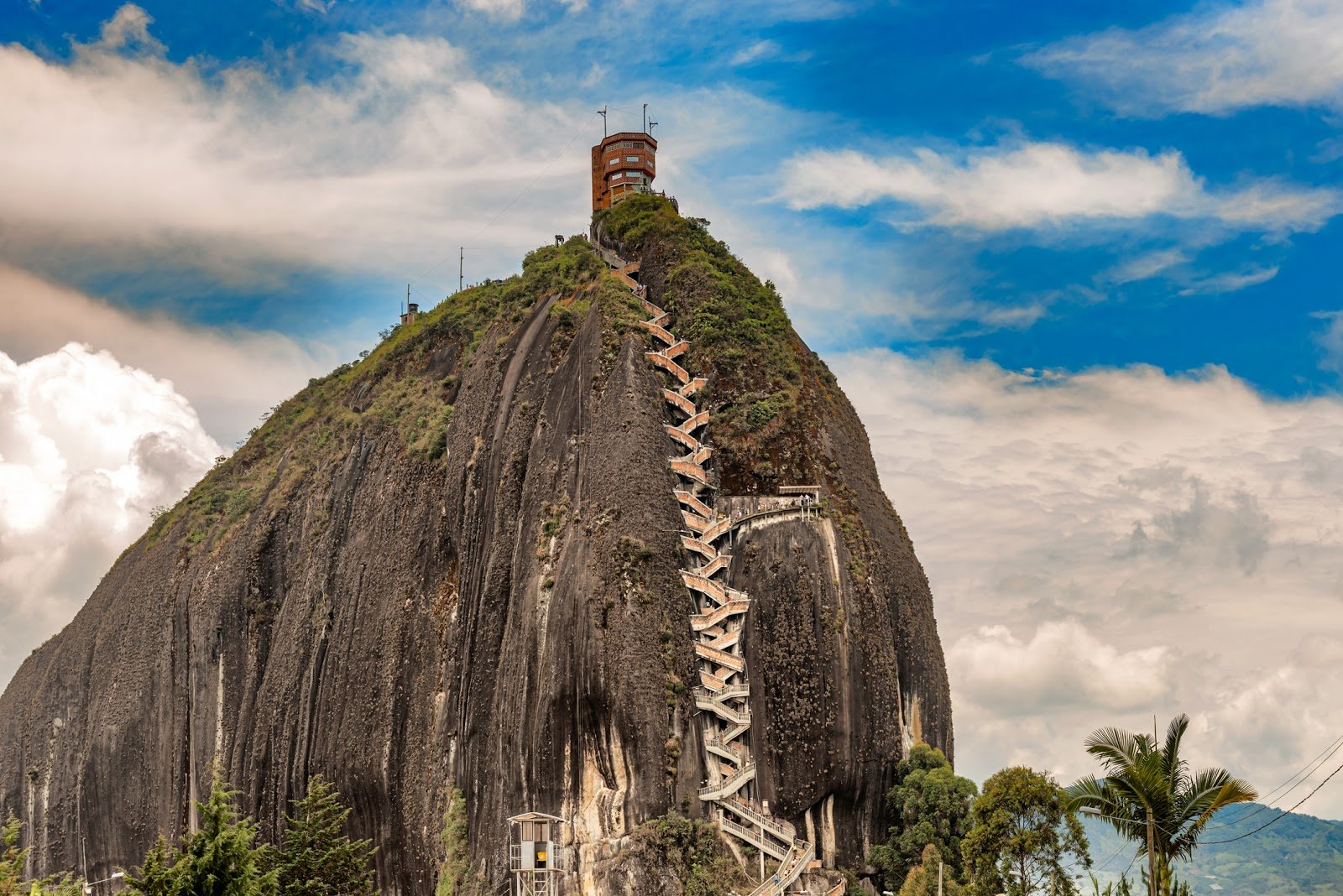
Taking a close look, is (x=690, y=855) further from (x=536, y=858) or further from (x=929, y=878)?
(x=929, y=878)

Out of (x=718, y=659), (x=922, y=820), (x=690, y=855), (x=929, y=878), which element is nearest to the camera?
(x=690, y=855)

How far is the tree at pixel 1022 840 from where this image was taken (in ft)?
174

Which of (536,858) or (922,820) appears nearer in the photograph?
(536,858)

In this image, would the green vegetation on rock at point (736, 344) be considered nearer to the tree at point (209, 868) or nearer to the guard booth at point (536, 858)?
the guard booth at point (536, 858)

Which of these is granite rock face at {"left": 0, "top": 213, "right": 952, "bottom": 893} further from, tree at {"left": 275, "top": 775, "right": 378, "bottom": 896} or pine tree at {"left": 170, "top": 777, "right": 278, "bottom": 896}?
pine tree at {"left": 170, "top": 777, "right": 278, "bottom": 896}

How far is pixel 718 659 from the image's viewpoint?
61656mm

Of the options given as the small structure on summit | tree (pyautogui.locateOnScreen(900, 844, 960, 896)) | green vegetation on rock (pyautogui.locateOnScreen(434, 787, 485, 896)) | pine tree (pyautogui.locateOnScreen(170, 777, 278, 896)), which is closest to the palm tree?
pine tree (pyautogui.locateOnScreen(170, 777, 278, 896))

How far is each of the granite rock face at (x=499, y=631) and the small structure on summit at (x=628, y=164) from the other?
13.0 m

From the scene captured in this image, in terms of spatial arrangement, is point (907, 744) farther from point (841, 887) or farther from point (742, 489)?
point (742, 489)

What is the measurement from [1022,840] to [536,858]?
17559 millimetres

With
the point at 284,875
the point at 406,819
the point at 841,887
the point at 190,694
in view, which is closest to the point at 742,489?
the point at 841,887

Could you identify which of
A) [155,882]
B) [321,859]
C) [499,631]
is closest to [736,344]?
[499,631]

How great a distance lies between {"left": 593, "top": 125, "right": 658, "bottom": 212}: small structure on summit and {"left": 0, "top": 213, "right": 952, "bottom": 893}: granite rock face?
13.0 metres

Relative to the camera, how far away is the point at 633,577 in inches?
2408
